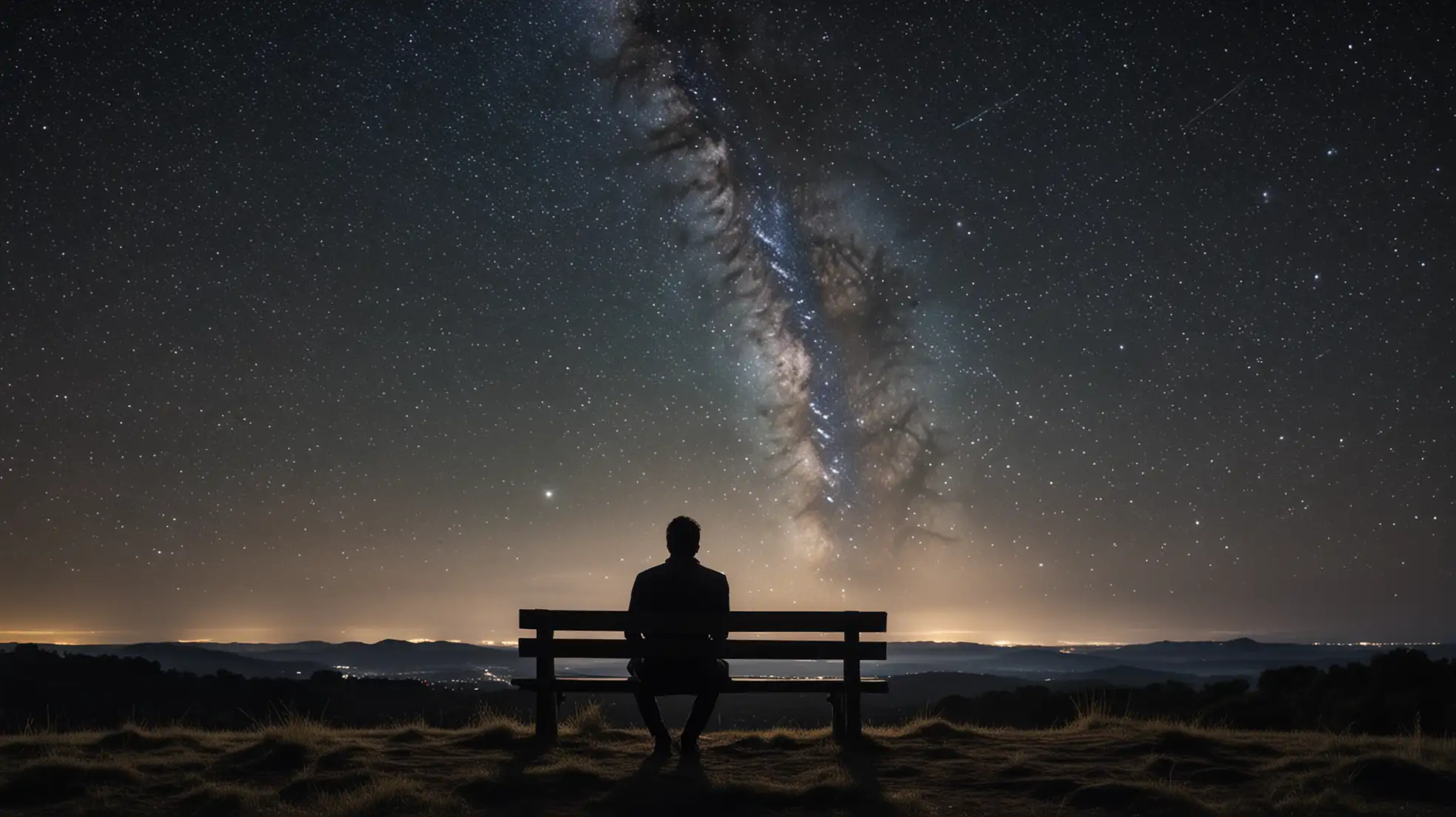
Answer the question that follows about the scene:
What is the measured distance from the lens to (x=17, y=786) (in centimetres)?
645

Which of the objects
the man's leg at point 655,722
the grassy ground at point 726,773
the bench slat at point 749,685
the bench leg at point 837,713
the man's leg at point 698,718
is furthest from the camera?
the bench leg at point 837,713

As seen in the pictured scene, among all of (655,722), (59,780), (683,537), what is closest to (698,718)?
(655,722)

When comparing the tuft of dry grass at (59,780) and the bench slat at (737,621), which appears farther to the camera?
the bench slat at (737,621)

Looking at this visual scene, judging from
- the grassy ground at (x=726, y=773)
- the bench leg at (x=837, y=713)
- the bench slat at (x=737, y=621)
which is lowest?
the grassy ground at (x=726, y=773)

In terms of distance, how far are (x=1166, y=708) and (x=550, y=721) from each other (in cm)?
3210

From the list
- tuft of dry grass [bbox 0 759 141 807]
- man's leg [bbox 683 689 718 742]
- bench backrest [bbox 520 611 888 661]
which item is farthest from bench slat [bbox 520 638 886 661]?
tuft of dry grass [bbox 0 759 141 807]

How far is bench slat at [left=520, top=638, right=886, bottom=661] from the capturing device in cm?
754

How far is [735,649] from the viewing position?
775cm

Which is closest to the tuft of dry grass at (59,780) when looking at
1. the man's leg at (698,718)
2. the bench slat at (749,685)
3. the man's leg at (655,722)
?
the bench slat at (749,685)

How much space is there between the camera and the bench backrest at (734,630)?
759 centimetres

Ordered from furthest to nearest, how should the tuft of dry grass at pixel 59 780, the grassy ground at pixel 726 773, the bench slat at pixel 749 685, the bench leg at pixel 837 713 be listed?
the bench leg at pixel 837 713 → the bench slat at pixel 749 685 → the tuft of dry grass at pixel 59 780 → the grassy ground at pixel 726 773

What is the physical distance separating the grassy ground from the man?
0.34 meters

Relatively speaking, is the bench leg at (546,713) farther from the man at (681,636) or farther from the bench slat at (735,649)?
the man at (681,636)

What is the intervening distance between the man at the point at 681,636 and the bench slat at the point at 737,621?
0.28 ft
